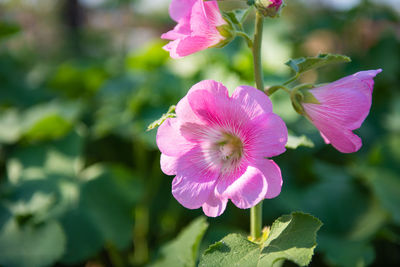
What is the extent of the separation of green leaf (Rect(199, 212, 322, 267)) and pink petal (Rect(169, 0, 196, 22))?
46cm

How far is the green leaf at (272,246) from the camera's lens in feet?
2.35

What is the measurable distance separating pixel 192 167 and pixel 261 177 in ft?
0.47

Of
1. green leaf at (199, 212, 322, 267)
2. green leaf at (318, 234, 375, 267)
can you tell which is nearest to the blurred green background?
green leaf at (318, 234, 375, 267)

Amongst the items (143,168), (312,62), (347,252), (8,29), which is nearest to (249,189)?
(312,62)

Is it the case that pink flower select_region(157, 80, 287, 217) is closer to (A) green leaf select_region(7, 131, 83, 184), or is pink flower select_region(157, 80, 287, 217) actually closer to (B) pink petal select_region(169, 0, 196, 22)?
(B) pink petal select_region(169, 0, 196, 22)

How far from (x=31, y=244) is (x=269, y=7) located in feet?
3.93

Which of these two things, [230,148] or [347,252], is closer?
[230,148]

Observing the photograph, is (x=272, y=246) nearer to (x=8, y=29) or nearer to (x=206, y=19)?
(x=206, y=19)

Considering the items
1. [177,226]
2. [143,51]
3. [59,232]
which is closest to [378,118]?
[177,226]

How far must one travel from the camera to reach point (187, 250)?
3.58ft

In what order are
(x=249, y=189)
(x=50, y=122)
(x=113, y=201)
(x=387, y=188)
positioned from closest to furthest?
1. (x=249, y=189)
2. (x=387, y=188)
3. (x=113, y=201)
4. (x=50, y=122)

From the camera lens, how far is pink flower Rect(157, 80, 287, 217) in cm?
68

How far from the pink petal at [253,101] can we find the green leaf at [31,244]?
0.96 meters

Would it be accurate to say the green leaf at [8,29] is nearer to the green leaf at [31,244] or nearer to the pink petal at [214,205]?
the green leaf at [31,244]
